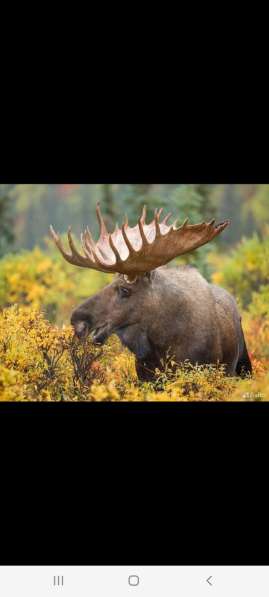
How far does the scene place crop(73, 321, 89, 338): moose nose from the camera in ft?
24.3

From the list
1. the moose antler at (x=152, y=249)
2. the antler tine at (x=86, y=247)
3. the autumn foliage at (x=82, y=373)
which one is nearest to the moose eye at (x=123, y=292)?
the moose antler at (x=152, y=249)

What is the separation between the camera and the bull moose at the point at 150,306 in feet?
23.7

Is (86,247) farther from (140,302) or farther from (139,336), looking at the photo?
(139,336)

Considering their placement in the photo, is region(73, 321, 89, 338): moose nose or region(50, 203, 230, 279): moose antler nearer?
region(50, 203, 230, 279): moose antler

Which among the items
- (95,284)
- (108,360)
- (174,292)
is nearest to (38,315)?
(108,360)

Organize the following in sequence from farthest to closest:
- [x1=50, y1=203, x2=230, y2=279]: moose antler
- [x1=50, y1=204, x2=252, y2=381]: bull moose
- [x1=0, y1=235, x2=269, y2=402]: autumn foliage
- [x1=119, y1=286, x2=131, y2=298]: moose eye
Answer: [x1=119, y1=286, x2=131, y2=298]: moose eye, [x1=50, y1=204, x2=252, y2=381]: bull moose, [x1=50, y1=203, x2=230, y2=279]: moose antler, [x1=0, y1=235, x2=269, y2=402]: autumn foliage

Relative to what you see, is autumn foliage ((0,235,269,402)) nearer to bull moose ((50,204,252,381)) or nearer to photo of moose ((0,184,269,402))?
photo of moose ((0,184,269,402))

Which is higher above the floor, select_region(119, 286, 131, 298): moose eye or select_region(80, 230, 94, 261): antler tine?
select_region(80, 230, 94, 261): antler tine

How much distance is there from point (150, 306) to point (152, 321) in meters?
0.16

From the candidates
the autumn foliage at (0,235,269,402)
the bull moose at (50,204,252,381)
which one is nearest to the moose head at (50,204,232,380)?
the bull moose at (50,204,252,381)

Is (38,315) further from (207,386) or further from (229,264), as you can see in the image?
(229,264)

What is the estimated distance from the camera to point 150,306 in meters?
7.50

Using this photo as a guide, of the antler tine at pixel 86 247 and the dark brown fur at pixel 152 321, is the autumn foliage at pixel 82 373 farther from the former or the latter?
the antler tine at pixel 86 247

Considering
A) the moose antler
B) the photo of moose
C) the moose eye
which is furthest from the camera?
the moose eye
